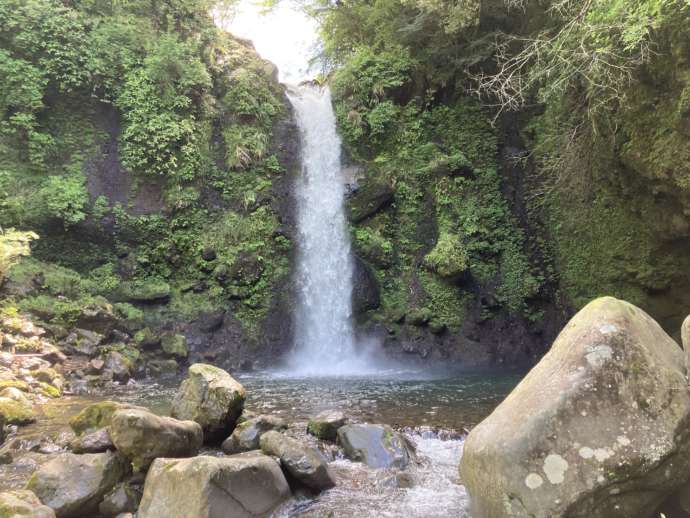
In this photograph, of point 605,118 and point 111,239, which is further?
point 111,239

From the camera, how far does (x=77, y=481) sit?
13.8 feet

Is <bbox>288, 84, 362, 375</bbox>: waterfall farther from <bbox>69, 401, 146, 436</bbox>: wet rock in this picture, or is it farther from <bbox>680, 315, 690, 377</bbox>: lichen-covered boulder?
<bbox>680, 315, 690, 377</bbox>: lichen-covered boulder

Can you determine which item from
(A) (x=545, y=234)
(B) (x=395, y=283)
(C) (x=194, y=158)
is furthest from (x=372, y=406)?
(C) (x=194, y=158)

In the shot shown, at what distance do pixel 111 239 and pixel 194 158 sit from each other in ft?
11.1

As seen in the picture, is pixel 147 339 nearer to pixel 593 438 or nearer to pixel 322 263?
pixel 322 263

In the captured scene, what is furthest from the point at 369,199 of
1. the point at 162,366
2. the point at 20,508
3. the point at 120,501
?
the point at 20,508

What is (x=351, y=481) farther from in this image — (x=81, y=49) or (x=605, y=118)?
(x=81, y=49)

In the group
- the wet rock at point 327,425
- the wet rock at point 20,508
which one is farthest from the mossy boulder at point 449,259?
the wet rock at point 20,508

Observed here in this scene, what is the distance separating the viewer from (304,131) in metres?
16.6

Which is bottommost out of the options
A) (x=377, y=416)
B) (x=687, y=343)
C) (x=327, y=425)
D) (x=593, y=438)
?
(x=377, y=416)

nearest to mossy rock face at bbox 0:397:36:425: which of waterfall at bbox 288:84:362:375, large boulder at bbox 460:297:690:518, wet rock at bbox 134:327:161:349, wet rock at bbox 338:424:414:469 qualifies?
wet rock at bbox 338:424:414:469

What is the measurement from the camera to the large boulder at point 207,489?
3.72 m

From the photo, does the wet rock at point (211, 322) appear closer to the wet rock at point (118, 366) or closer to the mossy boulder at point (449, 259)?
the wet rock at point (118, 366)

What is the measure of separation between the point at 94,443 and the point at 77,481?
0.53m
